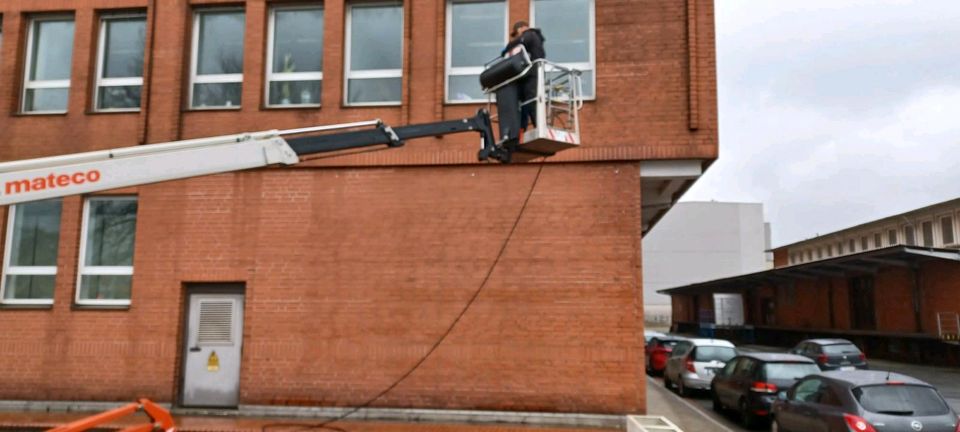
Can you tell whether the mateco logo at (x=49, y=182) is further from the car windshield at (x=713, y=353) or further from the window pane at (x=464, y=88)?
the car windshield at (x=713, y=353)

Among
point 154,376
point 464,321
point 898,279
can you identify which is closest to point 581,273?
point 464,321

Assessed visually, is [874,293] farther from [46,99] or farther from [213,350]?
[46,99]

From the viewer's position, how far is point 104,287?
13.3 m

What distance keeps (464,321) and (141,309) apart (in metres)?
5.56

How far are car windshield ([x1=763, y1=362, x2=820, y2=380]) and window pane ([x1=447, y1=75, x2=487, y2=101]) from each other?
25.3 feet

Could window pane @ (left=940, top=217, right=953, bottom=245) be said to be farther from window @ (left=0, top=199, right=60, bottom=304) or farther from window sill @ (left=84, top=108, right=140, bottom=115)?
window @ (left=0, top=199, right=60, bottom=304)

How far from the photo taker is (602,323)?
12.0 meters

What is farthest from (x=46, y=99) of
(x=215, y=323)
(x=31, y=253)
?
(x=215, y=323)

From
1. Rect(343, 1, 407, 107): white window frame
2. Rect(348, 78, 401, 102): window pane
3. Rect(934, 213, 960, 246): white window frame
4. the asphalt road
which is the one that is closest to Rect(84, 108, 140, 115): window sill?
Rect(343, 1, 407, 107): white window frame

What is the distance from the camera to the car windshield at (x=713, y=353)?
63.2 feet

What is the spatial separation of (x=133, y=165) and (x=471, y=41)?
293 inches

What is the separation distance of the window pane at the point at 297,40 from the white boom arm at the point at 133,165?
257 inches

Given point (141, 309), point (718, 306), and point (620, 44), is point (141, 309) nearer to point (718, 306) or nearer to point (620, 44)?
point (620, 44)

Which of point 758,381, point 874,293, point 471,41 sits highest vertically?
point 471,41
